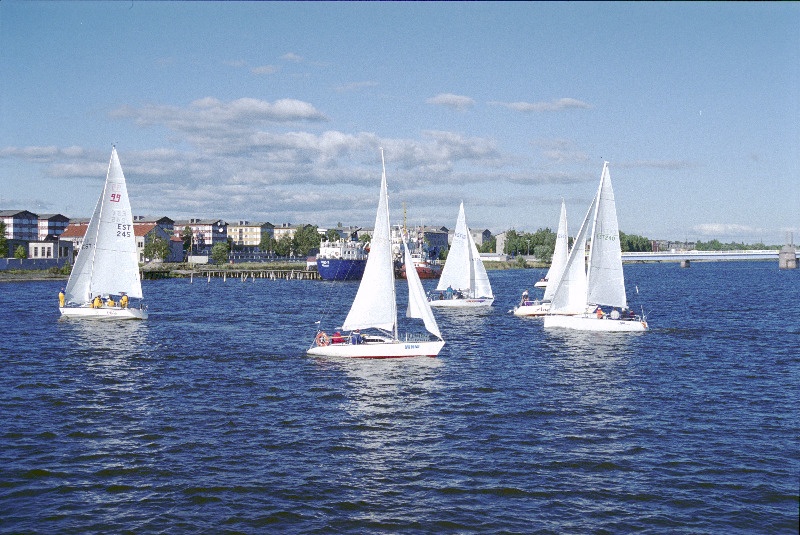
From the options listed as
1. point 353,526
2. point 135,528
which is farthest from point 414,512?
point 135,528

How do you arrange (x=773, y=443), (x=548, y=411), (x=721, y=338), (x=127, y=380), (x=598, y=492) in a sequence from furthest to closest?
(x=721, y=338) → (x=127, y=380) → (x=548, y=411) → (x=773, y=443) → (x=598, y=492)

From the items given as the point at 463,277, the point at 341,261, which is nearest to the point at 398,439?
the point at 463,277

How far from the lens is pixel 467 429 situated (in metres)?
32.1

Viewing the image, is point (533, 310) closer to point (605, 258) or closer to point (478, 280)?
point (478, 280)

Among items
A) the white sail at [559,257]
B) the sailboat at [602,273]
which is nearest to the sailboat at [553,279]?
the white sail at [559,257]

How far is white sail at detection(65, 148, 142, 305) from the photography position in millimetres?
68438

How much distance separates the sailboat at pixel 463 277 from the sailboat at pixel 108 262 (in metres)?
34.8

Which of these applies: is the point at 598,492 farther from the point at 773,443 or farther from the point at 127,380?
the point at 127,380

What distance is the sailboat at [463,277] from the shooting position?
91188 mm

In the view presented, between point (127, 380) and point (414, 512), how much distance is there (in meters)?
24.6

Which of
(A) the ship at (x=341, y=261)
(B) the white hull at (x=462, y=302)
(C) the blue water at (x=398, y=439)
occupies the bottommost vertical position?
(C) the blue water at (x=398, y=439)

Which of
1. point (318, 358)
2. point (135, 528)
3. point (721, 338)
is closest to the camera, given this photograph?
point (135, 528)

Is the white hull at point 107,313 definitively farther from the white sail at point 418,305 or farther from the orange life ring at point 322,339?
the white sail at point 418,305

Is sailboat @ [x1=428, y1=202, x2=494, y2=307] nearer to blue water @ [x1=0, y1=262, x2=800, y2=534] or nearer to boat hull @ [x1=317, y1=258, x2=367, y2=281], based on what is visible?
blue water @ [x1=0, y1=262, x2=800, y2=534]
